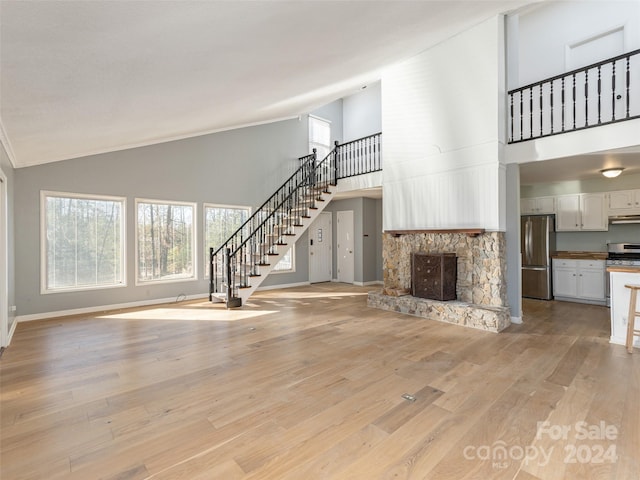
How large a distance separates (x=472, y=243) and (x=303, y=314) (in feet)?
10.3

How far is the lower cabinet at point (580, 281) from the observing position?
5.83 meters

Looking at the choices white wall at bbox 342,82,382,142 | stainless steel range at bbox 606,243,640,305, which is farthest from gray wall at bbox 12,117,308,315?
stainless steel range at bbox 606,243,640,305

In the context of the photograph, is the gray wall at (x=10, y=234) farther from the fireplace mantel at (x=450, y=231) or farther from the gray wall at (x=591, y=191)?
the gray wall at (x=591, y=191)

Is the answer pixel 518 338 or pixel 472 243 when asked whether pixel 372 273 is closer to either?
pixel 472 243

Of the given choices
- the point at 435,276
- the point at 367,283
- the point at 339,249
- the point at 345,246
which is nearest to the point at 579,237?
the point at 435,276

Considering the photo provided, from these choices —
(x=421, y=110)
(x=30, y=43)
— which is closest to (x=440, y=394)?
(x=30, y=43)

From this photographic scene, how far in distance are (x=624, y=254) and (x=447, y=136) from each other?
3999 mm

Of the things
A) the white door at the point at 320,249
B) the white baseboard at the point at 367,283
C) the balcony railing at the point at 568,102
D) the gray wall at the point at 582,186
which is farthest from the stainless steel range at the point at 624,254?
the white door at the point at 320,249

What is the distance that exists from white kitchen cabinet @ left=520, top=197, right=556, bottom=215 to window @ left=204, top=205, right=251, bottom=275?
6.54m

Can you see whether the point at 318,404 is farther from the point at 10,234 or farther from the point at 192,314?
the point at 10,234

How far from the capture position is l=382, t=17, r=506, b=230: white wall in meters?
4.84

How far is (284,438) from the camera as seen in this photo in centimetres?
208

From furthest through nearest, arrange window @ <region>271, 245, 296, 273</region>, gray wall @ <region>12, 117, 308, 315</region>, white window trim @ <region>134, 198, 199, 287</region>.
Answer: window @ <region>271, 245, 296, 273</region>
white window trim @ <region>134, 198, 199, 287</region>
gray wall @ <region>12, 117, 308, 315</region>

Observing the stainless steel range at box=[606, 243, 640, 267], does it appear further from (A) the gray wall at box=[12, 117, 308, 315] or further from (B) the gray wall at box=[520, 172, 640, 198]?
(A) the gray wall at box=[12, 117, 308, 315]
